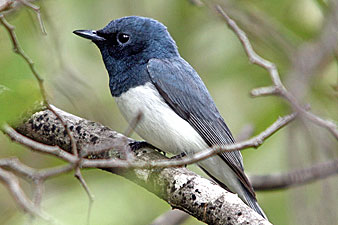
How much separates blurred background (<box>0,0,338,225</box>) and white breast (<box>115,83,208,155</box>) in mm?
235

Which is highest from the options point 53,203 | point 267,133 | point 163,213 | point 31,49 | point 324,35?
point 31,49

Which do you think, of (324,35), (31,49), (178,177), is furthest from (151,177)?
(324,35)

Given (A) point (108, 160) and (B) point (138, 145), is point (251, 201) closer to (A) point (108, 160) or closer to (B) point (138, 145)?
(B) point (138, 145)

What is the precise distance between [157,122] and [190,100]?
50 centimetres

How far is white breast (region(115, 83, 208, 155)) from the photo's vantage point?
13.2 ft

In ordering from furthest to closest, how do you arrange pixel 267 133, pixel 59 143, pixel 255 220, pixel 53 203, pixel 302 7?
pixel 302 7, pixel 53 203, pixel 59 143, pixel 255 220, pixel 267 133

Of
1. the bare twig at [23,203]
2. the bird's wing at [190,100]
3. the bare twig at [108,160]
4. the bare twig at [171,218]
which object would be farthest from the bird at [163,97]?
the bare twig at [23,203]

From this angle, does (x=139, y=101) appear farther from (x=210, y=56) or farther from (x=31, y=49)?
(x=210, y=56)

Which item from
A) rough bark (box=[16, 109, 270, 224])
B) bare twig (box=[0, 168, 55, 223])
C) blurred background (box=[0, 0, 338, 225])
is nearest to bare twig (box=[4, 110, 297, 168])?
rough bark (box=[16, 109, 270, 224])

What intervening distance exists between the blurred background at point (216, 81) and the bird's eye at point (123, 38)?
1.54 feet

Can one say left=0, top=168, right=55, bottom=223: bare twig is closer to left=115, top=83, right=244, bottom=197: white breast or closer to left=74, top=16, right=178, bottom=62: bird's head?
left=115, top=83, right=244, bottom=197: white breast

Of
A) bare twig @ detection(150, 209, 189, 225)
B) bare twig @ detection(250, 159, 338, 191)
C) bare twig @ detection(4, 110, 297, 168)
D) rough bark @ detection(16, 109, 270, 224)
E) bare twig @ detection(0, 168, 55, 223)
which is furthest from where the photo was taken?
bare twig @ detection(150, 209, 189, 225)

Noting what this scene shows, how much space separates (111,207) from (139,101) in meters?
0.79

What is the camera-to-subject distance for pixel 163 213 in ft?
15.2
